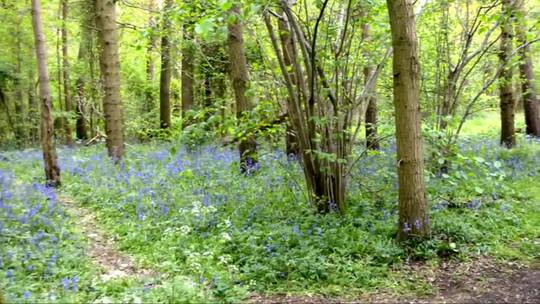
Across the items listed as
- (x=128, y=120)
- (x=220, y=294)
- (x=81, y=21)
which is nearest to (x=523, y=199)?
(x=220, y=294)

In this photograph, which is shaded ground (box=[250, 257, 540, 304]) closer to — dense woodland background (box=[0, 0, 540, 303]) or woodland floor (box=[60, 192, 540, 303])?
woodland floor (box=[60, 192, 540, 303])

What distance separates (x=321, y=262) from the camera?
16.4 feet

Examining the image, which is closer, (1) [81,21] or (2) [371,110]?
(2) [371,110]

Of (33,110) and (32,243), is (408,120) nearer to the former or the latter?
(32,243)

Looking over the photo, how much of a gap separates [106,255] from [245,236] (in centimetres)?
174

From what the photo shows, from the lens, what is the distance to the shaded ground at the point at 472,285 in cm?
438

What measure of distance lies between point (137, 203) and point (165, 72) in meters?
11.8

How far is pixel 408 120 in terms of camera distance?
16.9 feet

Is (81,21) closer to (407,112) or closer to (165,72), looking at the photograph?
(165,72)

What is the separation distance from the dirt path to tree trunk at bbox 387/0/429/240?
10.1 feet

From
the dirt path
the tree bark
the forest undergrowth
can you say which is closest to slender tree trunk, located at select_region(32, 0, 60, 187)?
the forest undergrowth

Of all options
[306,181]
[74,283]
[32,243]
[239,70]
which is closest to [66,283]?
[74,283]

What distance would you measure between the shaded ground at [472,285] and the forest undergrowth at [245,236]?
0.41 ft

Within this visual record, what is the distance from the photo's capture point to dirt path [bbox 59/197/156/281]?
15.8ft
